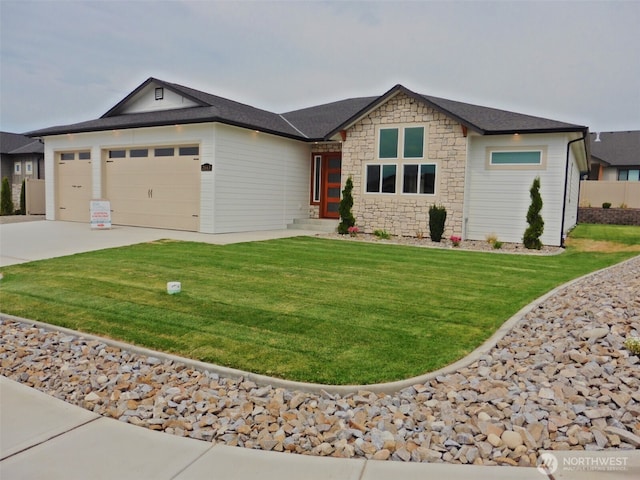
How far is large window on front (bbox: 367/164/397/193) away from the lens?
14.6m

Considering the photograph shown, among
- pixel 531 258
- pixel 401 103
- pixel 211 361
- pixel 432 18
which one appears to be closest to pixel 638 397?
pixel 211 361

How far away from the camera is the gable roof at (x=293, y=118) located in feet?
43.3

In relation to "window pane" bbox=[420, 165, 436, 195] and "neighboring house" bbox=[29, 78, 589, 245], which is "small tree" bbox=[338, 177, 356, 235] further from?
"window pane" bbox=[420, 165, 436, 195]

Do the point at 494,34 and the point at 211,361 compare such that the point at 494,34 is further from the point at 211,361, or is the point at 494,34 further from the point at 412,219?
the point at 211,361

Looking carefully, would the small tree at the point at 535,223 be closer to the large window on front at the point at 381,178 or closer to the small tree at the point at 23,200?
the large window on front at the point at 381,178

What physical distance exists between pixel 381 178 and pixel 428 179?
1.52m

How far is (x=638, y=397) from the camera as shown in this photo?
10.2 ft

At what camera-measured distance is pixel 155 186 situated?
14.9 meters

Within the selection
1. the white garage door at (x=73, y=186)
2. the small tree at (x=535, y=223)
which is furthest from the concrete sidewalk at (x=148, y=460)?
the white garage door at (x=73, y=186)

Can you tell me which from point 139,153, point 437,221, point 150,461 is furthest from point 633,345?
point 139,153

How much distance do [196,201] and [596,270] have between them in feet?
34.6

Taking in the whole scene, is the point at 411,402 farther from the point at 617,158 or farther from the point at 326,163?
the point at 617,158

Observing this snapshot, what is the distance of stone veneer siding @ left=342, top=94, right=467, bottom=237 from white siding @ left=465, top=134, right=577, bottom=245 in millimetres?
591

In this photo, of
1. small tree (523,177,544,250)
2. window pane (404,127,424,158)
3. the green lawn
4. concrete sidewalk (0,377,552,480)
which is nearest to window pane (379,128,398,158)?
window pane (404,127,424,158)
